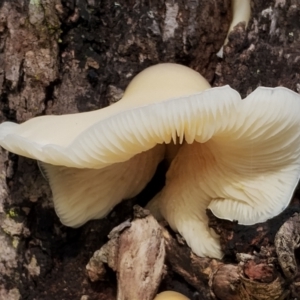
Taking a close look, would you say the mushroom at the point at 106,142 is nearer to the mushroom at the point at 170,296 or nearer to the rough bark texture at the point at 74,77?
the rough bark texture at the point at 74,77

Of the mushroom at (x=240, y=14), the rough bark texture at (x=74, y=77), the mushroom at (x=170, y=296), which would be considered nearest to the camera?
the mushroom at (x=170, y=296)


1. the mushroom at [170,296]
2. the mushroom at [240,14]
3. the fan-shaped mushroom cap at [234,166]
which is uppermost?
the mushroom at [240,14]

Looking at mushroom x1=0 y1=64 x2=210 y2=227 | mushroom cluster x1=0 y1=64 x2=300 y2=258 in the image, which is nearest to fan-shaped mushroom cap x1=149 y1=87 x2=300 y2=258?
mushroom cluster x1=0 y1=64 x2=300 y2=258

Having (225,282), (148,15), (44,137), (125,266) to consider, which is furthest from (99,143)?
(148,15)

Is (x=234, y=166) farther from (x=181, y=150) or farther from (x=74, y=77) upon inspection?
(x=74, y=77)

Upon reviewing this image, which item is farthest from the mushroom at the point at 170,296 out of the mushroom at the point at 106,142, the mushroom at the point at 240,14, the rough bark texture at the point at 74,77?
the mushroom at the point at 240,14

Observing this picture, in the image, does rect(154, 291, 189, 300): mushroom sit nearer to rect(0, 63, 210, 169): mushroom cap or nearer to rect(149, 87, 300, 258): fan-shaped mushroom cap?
rect(149, 87, 300, 258): fan-shaped mushroom cap
